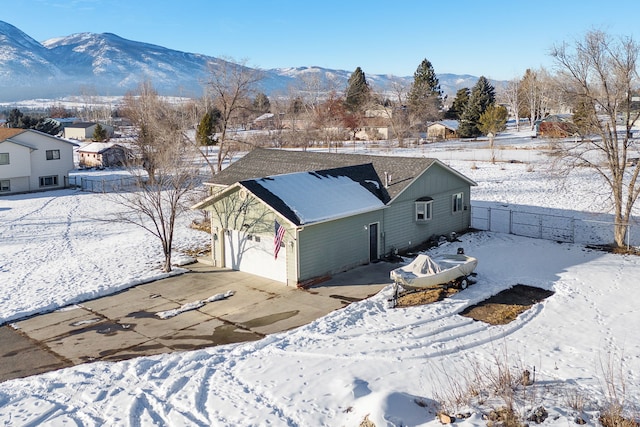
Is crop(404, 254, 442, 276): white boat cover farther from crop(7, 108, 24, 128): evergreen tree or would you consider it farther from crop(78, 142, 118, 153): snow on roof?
crop(7, 108, 24, 128): evergreen tree

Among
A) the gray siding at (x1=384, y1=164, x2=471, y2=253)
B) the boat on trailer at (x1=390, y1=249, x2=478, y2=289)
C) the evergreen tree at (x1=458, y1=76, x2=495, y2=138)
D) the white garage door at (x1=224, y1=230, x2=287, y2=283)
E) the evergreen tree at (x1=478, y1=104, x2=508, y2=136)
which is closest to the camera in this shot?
the boat on trailer at (x1=390, y1=249, x2=478, y2=289)

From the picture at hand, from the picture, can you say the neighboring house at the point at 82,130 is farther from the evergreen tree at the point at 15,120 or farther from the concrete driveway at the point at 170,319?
the concrete driveway at the point at 170,319

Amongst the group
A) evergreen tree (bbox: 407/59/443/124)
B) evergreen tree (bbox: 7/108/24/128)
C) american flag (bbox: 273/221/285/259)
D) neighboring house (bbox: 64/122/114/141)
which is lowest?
american flag (bbox: 273/221/285/259)

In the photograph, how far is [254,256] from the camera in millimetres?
21266

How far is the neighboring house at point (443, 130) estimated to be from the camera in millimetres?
85625

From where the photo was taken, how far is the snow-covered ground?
10.5 m

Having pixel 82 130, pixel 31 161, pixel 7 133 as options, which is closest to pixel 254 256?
pixel 31 161

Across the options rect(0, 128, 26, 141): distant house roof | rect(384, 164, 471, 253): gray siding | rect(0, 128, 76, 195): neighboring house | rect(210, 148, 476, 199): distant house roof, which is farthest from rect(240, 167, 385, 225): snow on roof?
rect(0, 128, 26, 141): distant house roof

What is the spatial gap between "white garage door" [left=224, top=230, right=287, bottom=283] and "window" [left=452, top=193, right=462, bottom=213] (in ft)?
34.7

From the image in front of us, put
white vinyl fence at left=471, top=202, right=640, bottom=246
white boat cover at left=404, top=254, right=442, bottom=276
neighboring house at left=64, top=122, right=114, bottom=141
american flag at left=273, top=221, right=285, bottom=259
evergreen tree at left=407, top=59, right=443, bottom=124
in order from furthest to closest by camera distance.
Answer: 1. evergreen tree at left=407, top=59, right=443, bottom=124
2. neighboring house at left=64, top=122, right=114, bottom=141
3. white vinyl fence at left=471, top=202, right=640, bottom=246
4. american flag at left=273, top=221, right=285, bottom=259
5. white boat cover at left=404, top=254, right=442, bottom=276

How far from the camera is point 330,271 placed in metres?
20.6

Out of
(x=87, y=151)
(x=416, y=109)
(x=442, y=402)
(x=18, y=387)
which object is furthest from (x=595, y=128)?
(x=416, y=109)

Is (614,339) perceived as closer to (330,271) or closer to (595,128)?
(330,271)

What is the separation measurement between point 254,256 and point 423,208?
320 inches
